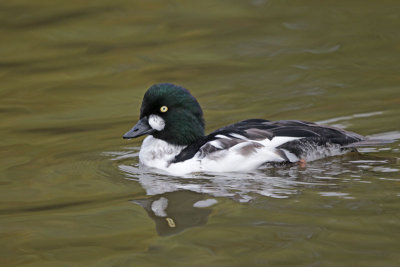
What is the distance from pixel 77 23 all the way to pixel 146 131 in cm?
659

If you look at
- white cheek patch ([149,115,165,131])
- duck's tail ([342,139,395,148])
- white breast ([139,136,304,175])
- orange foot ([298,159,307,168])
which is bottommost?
orange foot ([298,159,307,168])

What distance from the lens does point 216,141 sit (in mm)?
8031

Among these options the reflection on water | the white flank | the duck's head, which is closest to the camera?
the reflection on water

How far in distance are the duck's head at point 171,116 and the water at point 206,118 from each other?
529 mm

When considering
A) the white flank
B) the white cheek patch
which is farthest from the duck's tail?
the white cheek patch

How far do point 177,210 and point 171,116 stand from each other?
1653 millimetres

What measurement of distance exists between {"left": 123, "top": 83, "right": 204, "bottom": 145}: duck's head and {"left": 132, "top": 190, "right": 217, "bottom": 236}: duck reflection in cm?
113

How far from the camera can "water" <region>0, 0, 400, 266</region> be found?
6.09 meters

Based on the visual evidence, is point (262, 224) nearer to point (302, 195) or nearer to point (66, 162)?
point (302, 195)

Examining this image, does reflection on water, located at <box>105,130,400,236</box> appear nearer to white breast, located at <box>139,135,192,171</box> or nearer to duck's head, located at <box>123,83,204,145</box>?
white breast, located at <box>139,135,192,171</box>

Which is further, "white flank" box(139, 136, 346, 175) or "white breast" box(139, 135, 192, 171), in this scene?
"white breast" box(139, 135, 192, 171)

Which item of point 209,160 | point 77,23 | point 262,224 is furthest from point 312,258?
point 77,23

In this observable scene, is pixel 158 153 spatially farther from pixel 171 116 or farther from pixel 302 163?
pixel 302 163

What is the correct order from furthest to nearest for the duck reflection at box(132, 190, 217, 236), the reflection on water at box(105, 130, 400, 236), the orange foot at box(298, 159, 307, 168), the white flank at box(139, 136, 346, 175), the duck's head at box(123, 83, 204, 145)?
the duck's head at box(123, 83, 204, 145), the orange foot at box(298, 159, 307, 168), the white flank at box(139, 136, 346, 175), the reflection on water at box(105, 130, 400, 236), the duck reflection at box(132, 190, 217, 236)
